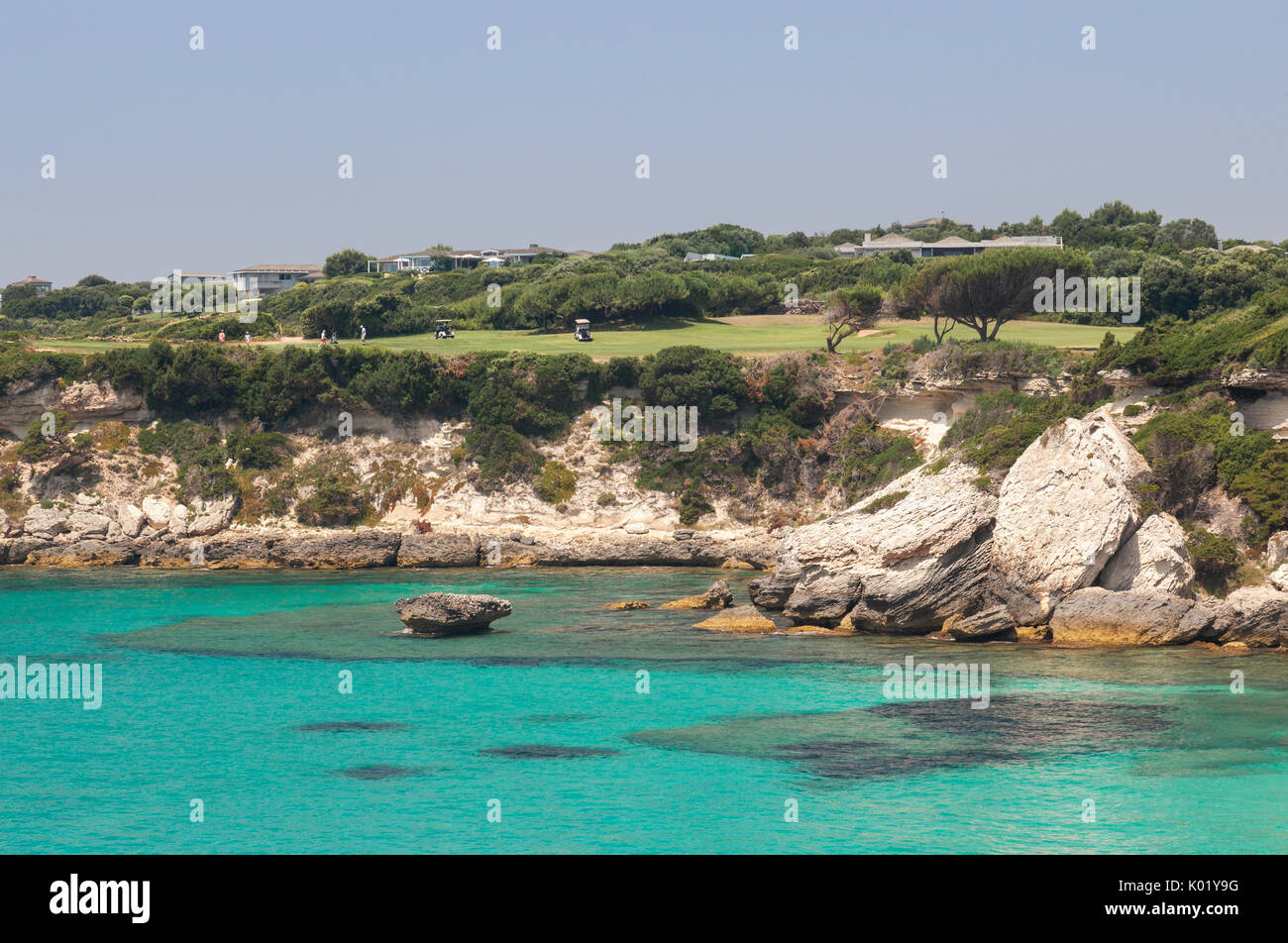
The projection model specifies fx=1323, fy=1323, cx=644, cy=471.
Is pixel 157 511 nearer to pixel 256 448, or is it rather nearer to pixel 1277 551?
pixel 256 448

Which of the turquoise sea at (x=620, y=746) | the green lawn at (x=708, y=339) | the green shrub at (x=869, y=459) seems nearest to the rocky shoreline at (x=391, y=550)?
the green shrub at (x=869, y=459)

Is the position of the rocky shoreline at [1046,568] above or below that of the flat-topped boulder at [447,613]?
above

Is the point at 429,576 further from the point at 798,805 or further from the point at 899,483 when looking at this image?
the point at 798,805

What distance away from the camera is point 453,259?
15275 cm

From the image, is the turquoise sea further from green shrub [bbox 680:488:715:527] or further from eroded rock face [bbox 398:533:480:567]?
green shrub [bbox 680:488:715:527]

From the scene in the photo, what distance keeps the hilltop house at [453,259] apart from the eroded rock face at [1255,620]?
380 ft

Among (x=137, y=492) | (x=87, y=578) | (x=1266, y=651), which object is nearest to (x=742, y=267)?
(x=137, y=492)

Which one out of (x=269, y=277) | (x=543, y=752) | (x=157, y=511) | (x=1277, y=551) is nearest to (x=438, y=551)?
(x=157, y=511)

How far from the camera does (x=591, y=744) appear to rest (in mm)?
29344

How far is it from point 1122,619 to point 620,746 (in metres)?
17.4

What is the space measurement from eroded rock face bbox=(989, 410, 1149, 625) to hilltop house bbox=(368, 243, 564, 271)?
362ft

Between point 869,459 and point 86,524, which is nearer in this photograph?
point 86,524

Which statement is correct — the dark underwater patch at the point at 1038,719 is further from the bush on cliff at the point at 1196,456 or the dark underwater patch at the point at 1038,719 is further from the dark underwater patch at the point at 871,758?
the bush on cliff at the point at 1196,456

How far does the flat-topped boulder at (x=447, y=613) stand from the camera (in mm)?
42000
